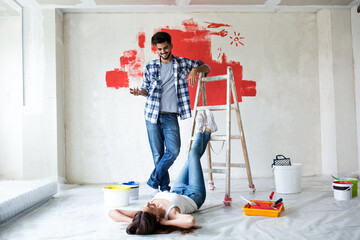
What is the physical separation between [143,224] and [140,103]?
245 centimetres

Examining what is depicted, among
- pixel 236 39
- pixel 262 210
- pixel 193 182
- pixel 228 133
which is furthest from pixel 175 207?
pixel 236 39

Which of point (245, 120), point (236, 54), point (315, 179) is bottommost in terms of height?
point (315, 179)

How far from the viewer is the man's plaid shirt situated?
2.89 metres

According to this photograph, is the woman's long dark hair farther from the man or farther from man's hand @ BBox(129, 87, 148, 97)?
man's hand @ BBox(129, 87, 148, 97)

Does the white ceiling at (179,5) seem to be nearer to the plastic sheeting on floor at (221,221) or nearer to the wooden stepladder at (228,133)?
the wooden stepladder at (228,133)

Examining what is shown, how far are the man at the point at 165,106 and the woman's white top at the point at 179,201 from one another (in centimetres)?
73

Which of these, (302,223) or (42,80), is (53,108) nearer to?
(42,80)

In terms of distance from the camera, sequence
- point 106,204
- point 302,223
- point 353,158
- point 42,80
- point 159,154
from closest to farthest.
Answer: point 302,223 < point 106,204 < point 159,154 < point 42,80 < point 353,158

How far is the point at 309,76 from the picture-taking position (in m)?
4.23

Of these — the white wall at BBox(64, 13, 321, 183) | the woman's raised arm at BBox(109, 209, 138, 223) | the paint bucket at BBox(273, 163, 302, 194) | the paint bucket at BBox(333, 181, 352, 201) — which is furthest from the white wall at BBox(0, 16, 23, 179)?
the paint bucket at BBox(333, 181, 352, 201)

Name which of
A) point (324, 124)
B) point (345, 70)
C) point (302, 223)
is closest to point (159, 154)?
point (302, 223)

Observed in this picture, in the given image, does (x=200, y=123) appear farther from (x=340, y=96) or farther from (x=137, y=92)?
(x=340, y=96)

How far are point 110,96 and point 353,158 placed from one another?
3.08 metres

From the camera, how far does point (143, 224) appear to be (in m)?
1.76
